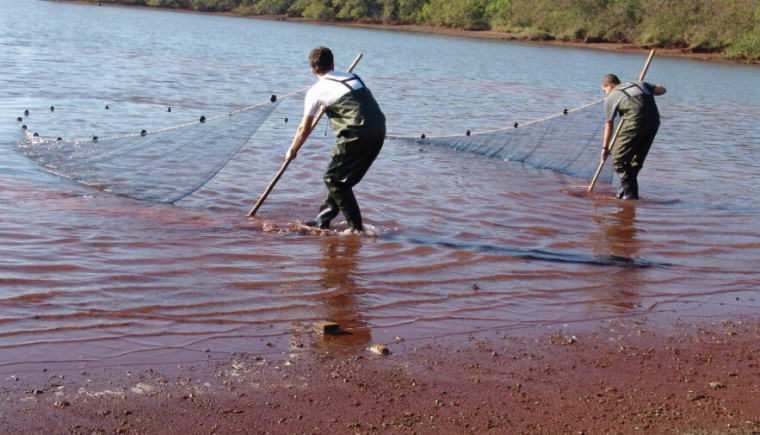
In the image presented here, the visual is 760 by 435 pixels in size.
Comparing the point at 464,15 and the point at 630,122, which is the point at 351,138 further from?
the point at 464,15

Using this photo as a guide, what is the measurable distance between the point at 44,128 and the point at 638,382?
9.69 m

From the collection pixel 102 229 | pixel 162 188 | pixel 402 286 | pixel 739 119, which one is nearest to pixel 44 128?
pixel 162 188

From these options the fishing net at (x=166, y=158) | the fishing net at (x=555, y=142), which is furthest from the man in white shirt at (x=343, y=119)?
the fishing net at (x=555, y=142)

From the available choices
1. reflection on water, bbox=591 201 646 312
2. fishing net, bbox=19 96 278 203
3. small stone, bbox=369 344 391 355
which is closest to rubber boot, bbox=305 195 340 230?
fishing net, bbox=19 96 278 203

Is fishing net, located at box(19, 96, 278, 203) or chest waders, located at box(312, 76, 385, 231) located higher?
chest waders, located at box(312, 76, 385, 231)

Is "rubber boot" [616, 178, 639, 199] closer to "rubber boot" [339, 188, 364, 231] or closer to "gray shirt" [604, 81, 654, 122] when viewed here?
"gray shirt" [604, 81, 654, 122]

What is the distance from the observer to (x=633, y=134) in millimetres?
8812

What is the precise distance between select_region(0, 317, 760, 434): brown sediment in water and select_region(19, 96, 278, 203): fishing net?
3969 mm

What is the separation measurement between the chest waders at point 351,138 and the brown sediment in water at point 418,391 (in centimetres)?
217

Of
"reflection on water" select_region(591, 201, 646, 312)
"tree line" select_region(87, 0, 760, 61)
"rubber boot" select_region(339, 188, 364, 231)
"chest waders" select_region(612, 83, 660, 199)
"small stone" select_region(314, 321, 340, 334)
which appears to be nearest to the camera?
"small stone" select_region(314, 321, 340, 334)

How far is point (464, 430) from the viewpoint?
3654 mm

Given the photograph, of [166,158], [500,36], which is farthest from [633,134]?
[500,36]

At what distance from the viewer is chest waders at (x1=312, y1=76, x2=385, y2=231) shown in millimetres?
6410

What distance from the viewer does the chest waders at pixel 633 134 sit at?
8.70 metres
